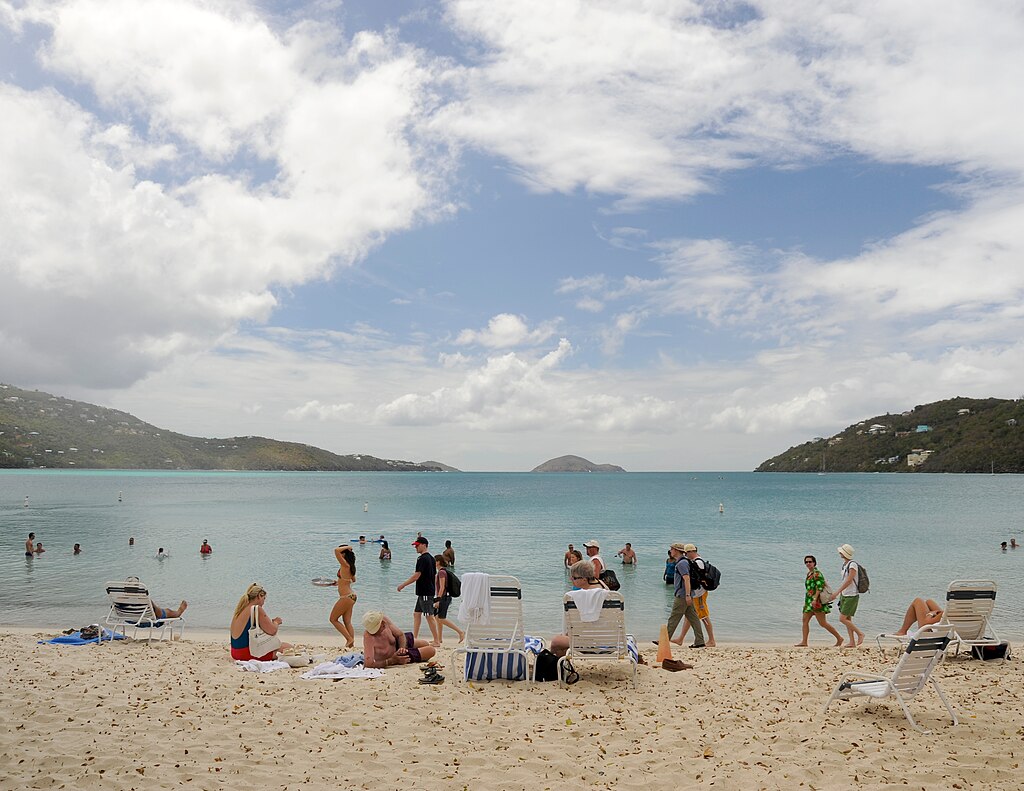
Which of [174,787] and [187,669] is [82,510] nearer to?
[187,669]

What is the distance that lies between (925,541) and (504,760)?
35.9 m

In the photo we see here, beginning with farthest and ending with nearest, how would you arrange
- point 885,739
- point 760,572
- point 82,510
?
point 82,510, point 760,572, point 885,739

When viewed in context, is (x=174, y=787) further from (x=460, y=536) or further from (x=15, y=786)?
(x=460, y=536)

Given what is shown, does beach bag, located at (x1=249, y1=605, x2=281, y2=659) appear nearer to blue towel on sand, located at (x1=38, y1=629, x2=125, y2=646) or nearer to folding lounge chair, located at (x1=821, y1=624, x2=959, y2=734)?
blue towel on sand, located at (x1=38, y1=629, x2=125, y2=646)

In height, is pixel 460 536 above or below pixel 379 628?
below

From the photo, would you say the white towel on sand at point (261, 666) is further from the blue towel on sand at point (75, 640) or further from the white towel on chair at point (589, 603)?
the white towel on chair at point (589, 603)

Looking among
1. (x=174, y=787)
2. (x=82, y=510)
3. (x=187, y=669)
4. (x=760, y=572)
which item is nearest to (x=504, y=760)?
(x=174, y=787)

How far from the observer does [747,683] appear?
329 inches

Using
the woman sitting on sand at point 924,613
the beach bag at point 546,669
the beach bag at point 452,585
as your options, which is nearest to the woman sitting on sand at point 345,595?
the beach bag at point 452,585

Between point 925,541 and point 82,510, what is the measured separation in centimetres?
5906

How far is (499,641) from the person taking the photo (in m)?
8.58

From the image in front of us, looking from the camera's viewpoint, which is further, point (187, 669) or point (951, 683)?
point (187, 669)

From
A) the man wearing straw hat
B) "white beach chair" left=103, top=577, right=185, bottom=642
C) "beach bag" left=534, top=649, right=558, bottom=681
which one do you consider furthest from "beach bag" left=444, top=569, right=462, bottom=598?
"white beach chair" left=103, top=577, right=185, bottom=642

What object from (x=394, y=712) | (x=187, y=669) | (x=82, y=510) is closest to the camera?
(x=394, y=712)
